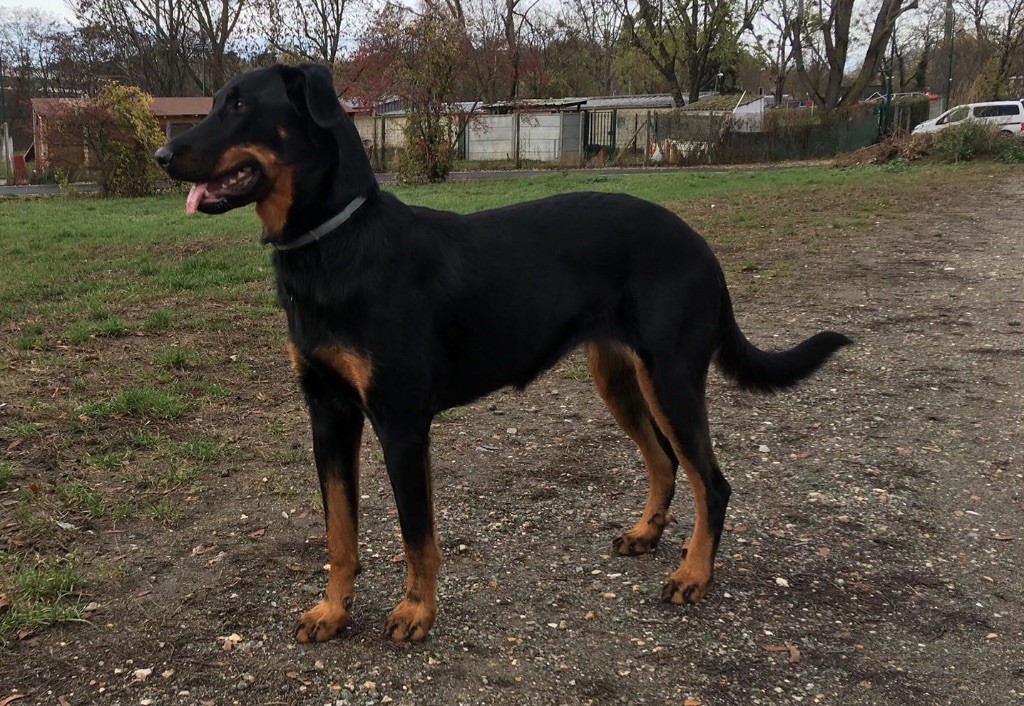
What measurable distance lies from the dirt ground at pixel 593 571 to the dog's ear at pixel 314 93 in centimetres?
186

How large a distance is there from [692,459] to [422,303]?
1268mm

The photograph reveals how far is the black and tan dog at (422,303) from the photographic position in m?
2.85

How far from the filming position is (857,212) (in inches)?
562

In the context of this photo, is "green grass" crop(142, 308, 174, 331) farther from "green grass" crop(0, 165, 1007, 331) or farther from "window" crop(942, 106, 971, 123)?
"window" crop(942, 106, 971, 123)

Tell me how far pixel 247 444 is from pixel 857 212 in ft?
40.7

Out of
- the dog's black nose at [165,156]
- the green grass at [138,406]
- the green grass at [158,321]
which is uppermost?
the dog's black nose at [165,156]

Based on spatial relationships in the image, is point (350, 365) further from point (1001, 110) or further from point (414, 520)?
point (1001, 110)

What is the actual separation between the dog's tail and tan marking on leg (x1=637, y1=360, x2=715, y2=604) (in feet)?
1.71

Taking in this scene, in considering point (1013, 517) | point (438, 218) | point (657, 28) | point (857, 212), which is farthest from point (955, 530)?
point (657, 28)

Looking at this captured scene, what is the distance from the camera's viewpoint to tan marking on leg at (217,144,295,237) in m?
2.77

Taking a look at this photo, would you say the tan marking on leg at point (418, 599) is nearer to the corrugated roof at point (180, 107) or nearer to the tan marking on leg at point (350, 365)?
the tan marking on leg at point (350, 365)

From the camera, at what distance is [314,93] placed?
111 inches

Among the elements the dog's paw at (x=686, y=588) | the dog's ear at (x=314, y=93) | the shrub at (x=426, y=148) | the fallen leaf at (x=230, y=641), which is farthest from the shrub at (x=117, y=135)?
the dog's paw at (x=686, y=588)

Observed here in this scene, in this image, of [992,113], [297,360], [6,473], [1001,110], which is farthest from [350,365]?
[1001,110]
